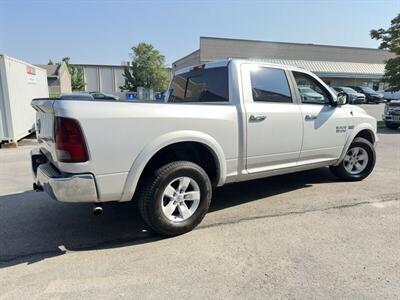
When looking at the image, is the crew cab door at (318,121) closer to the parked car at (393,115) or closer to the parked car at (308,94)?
the parked car at (308,94)

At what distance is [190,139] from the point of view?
3529 millimetres

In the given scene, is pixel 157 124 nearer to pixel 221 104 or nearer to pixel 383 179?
pixel 221 104

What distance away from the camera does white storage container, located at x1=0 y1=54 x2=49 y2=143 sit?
941 cm

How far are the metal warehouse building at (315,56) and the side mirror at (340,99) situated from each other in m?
39.5

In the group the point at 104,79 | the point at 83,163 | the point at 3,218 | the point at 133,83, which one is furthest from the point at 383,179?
the point at 104,79

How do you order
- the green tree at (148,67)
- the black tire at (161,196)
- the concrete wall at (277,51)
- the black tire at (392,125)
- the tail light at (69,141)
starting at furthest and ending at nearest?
the green tree at (148,67)
the concrete wall at (277,51)
the black tire at (392,125)
the black tire at (161,196)
the tail light at (69,141)

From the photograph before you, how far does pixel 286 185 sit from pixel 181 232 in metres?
2.51

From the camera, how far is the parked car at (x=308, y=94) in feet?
15.6

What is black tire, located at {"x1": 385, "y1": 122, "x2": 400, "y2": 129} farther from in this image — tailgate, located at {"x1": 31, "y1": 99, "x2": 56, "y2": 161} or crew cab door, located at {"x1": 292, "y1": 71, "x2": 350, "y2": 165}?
tailgate, located at {"x1": 31, "y1": 99, "x2": 56, "y2": 161}

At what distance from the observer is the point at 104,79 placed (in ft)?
279

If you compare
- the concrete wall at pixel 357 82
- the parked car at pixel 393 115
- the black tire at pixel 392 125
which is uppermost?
the concrete wall at pixel 357 82

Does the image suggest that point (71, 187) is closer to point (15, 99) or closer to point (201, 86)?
point (201, 86)

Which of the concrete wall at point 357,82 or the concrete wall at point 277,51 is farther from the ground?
the concrete wall at point 277,51

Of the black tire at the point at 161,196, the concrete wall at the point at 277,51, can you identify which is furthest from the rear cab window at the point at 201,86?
the concrete wall at the point at 277,51
